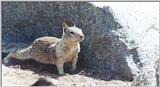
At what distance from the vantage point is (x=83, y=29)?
9086 mm

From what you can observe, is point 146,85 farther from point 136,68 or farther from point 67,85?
point 67,85

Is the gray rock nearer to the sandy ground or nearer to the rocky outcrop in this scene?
the rocky outcrop

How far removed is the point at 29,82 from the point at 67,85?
1.89 feet

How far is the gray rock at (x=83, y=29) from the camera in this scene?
344 inches

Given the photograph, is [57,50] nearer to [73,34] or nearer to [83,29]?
[73,34]

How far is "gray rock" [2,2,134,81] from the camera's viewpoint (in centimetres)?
873

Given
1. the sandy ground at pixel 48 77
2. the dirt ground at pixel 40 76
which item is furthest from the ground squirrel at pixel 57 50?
the sandy ground at pixel 48 77

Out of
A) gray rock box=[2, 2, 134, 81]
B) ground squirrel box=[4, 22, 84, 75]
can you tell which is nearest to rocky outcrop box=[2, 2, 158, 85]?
gray rock box=[2, 2, 134, 81]

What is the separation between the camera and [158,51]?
339 inches

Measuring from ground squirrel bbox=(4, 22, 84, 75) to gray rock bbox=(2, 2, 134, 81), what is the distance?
34 centimetres

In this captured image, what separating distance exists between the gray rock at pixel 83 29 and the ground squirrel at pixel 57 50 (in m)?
0.34

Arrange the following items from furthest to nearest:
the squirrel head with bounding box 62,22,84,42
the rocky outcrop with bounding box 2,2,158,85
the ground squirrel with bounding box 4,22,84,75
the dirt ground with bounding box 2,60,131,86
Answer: the rocky outcrop with bounding box 2,2,158,85 → the ground squirrel with bounding box 4,22,84,75 → the squirrel head with bounding box 62,22,84,42 → the dirt ground with bounding box 2,60,131,86

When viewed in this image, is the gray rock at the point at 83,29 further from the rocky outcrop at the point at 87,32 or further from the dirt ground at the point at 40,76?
the dirt ground at the point at 40,76

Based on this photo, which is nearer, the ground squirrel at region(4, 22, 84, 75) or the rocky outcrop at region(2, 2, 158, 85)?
the ground squirrel at region(4, 22, 84, 75)
